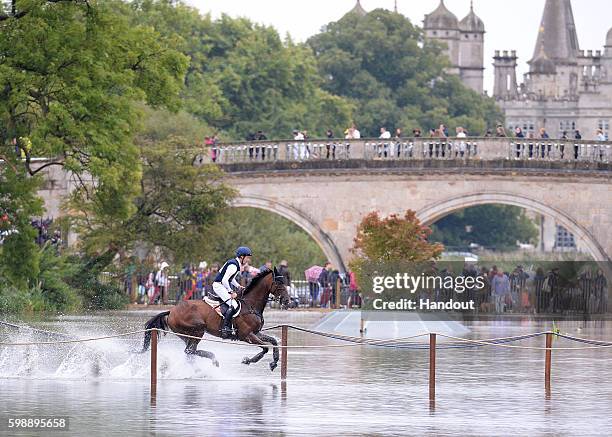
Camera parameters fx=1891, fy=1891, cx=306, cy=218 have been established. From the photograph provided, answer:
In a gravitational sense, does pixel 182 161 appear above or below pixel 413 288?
above

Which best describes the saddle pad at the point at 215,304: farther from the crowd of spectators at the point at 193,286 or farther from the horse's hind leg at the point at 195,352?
the crowd of spectators at the point at 193,286

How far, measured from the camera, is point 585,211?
57.4 meters

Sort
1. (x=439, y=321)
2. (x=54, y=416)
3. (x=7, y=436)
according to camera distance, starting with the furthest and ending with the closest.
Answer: (x=439, y=321)
(x=54, y=416)
(x=7, y=436)

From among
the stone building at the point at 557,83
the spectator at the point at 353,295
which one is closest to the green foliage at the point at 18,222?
the spectator at the point at 353,295

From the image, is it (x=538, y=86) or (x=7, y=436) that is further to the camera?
(x=538, y=86)

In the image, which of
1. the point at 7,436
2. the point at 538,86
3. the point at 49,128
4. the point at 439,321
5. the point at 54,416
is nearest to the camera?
the point at 7,436

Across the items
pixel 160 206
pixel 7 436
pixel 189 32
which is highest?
pixel 189 32

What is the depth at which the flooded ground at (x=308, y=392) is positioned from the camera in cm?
2000

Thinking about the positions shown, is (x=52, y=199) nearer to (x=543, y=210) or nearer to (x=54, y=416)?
(x=543, y=210)

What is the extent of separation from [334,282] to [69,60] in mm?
20267

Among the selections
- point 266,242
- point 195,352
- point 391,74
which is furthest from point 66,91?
point 391,74

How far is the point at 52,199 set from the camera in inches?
2373

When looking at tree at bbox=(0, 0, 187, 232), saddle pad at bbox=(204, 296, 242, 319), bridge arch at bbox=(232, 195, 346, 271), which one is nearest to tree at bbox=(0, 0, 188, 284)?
tree at bbox=(0, 0, 187, 232)

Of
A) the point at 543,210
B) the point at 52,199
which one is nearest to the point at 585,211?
the point at 543,210
